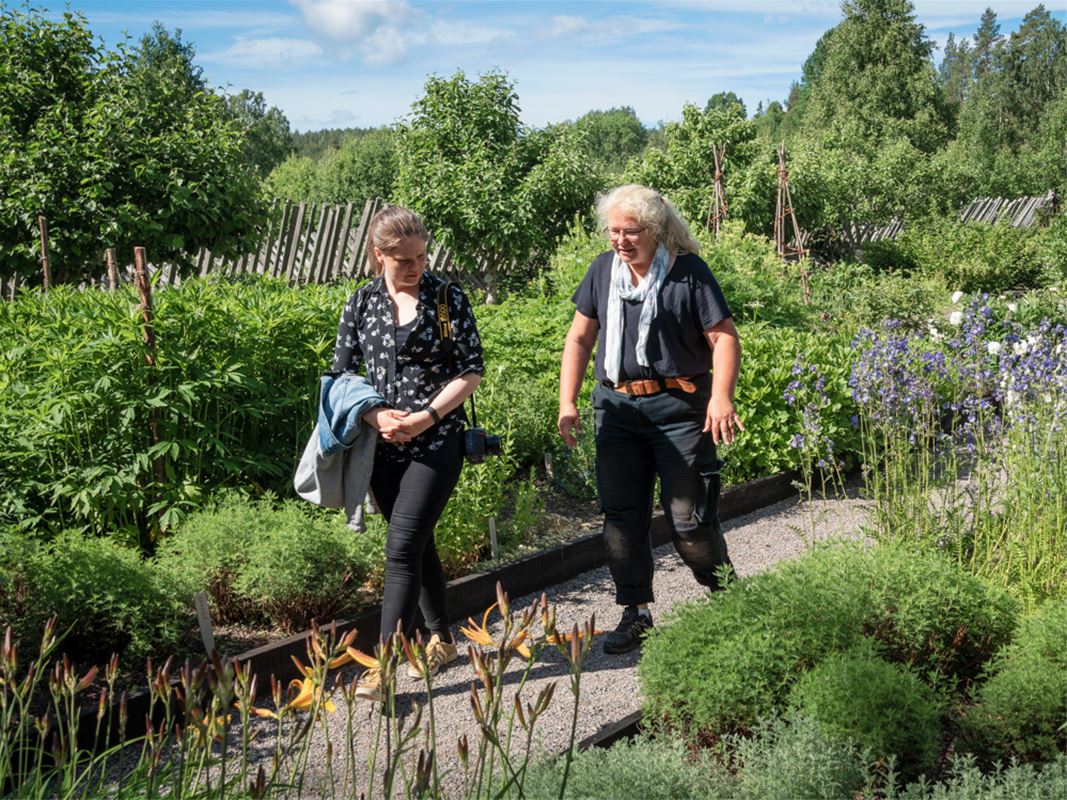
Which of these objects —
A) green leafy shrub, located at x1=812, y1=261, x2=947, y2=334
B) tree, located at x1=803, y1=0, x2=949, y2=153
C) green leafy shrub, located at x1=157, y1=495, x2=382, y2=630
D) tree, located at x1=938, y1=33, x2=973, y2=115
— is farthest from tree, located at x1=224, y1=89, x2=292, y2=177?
tree, located at x1=938, y1=33, x2=973, y2=115

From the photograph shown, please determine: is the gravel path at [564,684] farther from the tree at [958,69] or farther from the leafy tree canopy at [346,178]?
the tree at [958,69]

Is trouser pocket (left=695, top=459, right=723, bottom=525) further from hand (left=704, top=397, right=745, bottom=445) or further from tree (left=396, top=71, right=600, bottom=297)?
tree (left=396, top=71, right=600, bottom=297)

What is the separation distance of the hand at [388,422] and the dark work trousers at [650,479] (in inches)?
33.0

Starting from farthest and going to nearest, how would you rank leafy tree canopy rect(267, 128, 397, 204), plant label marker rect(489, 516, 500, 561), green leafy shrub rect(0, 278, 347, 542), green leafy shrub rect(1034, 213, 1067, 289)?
1. leafy tree canopy rect(267, 128, 397, 204)
2. green leafy shrub rect(1034, 213, 1067, 289)
3. plant label marker rect(489, 516, 500, 561)
4. green leafy shrub rect(0, 278, 347, 542)

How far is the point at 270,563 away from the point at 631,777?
2055 millimetres

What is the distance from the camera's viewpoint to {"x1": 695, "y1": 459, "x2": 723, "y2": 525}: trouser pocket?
420 centimetres

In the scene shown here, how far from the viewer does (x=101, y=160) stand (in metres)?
Answer: 8.37

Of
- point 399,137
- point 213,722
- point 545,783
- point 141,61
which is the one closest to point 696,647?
point 545,783

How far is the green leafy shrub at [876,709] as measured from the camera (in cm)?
295

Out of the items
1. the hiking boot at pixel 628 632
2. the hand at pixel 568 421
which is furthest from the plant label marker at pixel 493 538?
the hand at pixel 568 421

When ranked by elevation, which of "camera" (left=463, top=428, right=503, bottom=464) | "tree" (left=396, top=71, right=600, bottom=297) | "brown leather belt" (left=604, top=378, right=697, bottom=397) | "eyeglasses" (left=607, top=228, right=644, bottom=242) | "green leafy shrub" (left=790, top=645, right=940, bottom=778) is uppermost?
"tree" (left=396, top=71, right=600, bottom=297)

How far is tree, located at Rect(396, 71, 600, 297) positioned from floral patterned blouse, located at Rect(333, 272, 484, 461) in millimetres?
9370

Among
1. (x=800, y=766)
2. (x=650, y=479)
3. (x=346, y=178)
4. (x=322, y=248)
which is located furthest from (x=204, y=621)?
(x=346, y=178)

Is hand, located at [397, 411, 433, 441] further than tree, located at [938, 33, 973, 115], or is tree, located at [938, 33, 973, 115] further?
tree, located at [938, 33, 973, 115]
